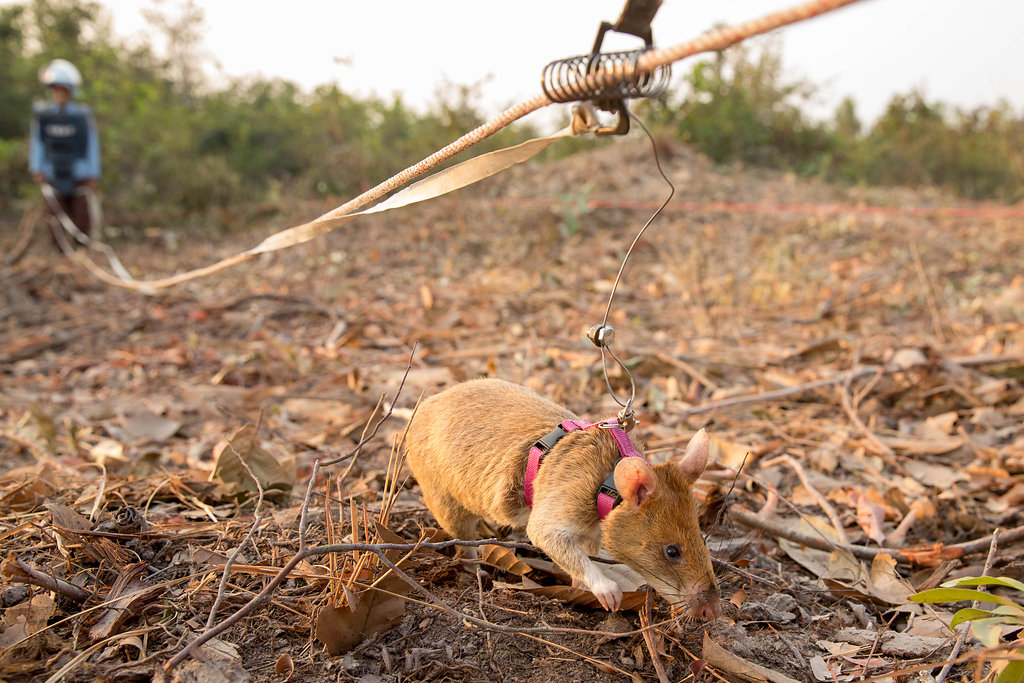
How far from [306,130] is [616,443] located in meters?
14.2

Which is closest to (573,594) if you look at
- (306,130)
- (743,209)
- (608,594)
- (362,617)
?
(608,594)

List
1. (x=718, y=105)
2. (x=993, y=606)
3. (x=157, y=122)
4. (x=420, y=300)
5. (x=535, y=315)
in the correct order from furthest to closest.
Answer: (x=718, y=105), (x=157, y=122), (x=420, y=300), (x=535, y=315), (x=993, y=606)

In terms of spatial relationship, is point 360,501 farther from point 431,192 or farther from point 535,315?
point 535,315

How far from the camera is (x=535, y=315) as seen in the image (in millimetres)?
6152

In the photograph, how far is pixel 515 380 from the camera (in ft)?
14.2

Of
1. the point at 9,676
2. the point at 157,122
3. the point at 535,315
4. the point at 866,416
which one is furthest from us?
the point at 157,122

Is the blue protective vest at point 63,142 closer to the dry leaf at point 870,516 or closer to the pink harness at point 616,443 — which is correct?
the pink harness at point 616,443

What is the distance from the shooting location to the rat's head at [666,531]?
2043mm

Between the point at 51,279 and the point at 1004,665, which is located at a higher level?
the point at 51,279

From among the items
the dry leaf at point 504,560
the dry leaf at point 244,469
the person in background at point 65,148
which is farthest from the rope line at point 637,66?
the person in background at point 65,148

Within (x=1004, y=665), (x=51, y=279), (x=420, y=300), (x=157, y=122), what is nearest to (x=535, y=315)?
(x=420, y=300)

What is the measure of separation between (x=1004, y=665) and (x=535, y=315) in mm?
4600

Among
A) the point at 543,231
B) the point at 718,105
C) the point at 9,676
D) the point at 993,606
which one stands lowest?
the point at 993,606

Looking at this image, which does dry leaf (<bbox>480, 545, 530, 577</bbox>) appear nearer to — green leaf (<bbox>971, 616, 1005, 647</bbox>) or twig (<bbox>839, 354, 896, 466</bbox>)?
green leaf (<bbox>971, 616, 1005, 647</bbox>)
